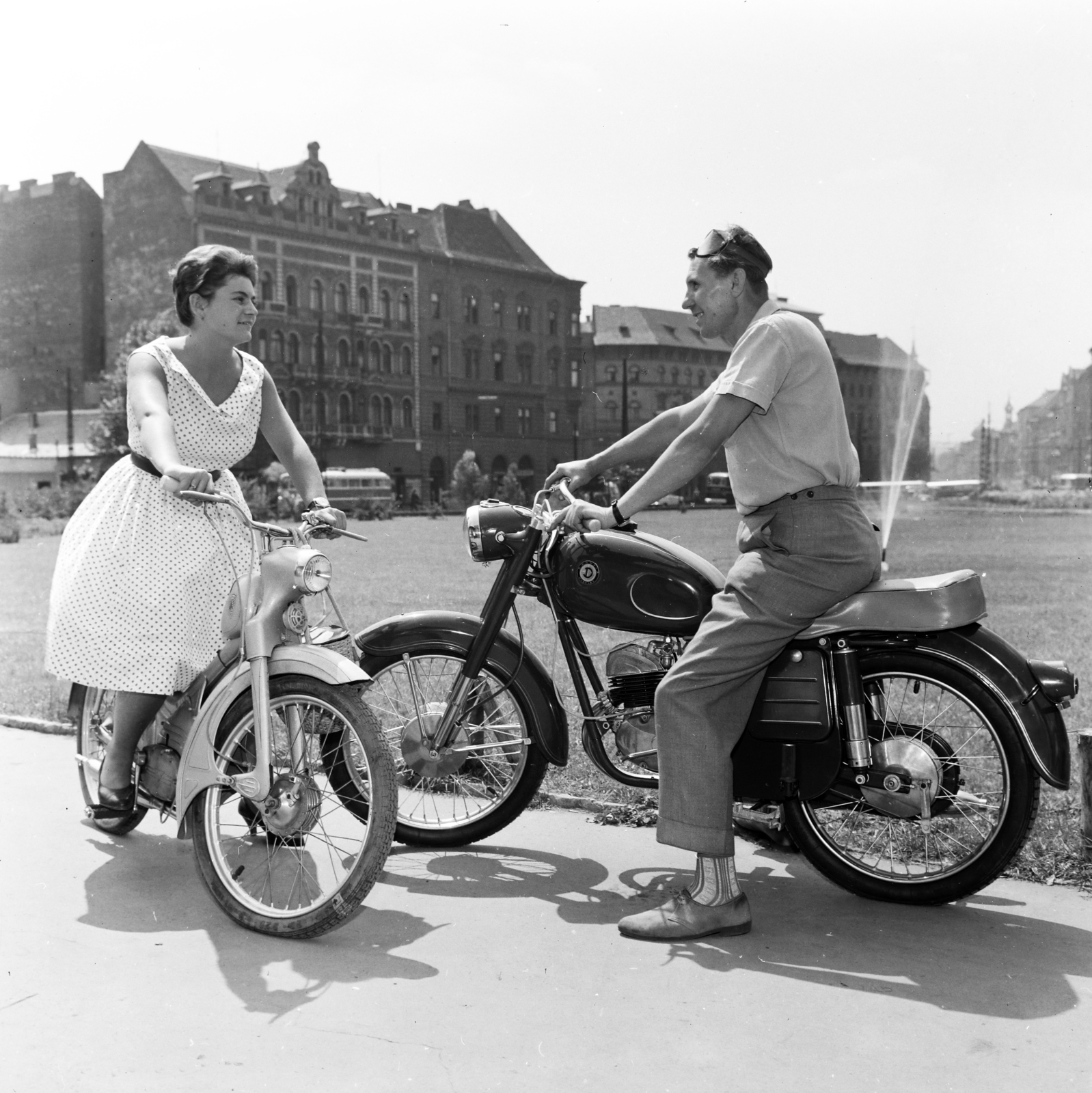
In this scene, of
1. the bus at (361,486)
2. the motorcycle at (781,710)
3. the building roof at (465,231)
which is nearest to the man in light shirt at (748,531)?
the motorcycle at (781,710)

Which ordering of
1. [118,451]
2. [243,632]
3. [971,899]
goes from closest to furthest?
[243,632] → [971,899] → [118,451]

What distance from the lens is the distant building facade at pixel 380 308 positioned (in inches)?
383

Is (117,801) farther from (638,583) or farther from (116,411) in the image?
(116,411)

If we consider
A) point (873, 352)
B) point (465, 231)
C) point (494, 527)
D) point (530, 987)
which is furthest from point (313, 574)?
point (465, 231)

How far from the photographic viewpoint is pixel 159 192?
3575 cm

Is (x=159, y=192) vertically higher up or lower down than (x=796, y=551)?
higher up

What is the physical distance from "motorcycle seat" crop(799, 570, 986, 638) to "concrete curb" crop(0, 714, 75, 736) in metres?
4.01

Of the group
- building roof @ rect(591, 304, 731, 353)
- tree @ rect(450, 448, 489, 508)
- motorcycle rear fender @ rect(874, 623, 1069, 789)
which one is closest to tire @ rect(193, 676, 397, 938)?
motorcycle rear fender @ rect(874, 623, 1069, 789)

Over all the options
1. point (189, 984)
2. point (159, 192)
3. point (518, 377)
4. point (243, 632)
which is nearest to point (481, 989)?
point (189, 984)

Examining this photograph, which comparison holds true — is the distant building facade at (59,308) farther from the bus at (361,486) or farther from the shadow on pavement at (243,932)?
the shadow on pavement at (243,932)

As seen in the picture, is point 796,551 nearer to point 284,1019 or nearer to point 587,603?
point 587,603

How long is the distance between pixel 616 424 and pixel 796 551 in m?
4.52

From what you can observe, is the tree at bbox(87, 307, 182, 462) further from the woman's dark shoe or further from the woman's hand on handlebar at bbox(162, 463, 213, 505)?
the woman's hand on handlebar at bbox(162, 463, 213, 505)

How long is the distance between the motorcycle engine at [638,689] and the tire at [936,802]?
47 centimetres
